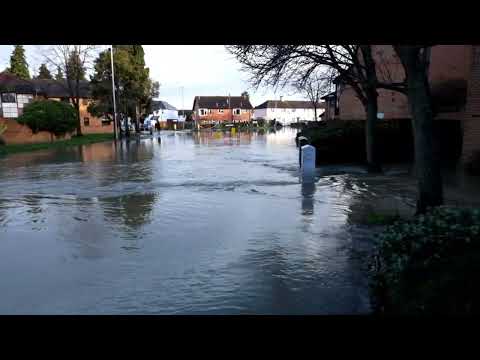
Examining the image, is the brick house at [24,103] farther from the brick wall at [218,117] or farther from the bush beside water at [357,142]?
the brick wall at [218,117]

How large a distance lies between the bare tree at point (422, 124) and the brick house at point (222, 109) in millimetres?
96748

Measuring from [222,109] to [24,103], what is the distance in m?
62.9

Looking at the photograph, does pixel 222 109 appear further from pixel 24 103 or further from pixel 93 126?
pixel 24 103

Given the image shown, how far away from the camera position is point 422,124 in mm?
6516

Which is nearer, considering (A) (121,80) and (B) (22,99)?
(A) (121,80)

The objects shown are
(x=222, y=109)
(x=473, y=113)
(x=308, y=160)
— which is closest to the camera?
(x=473, y=113)

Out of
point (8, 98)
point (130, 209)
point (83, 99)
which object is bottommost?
point (130, 209)

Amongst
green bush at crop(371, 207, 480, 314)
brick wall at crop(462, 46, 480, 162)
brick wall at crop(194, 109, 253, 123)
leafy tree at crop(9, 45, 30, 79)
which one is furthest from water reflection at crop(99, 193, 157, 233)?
brick wall at crop(194, 109, 253, 123)

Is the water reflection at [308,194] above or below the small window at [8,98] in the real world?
below

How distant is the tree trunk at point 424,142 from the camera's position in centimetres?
650

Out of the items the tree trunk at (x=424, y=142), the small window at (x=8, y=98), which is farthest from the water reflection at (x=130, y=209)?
the small window at (x=8, y=98)

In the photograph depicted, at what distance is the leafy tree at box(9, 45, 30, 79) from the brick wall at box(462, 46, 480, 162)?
263 ft

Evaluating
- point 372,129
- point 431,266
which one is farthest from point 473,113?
point 431,266
